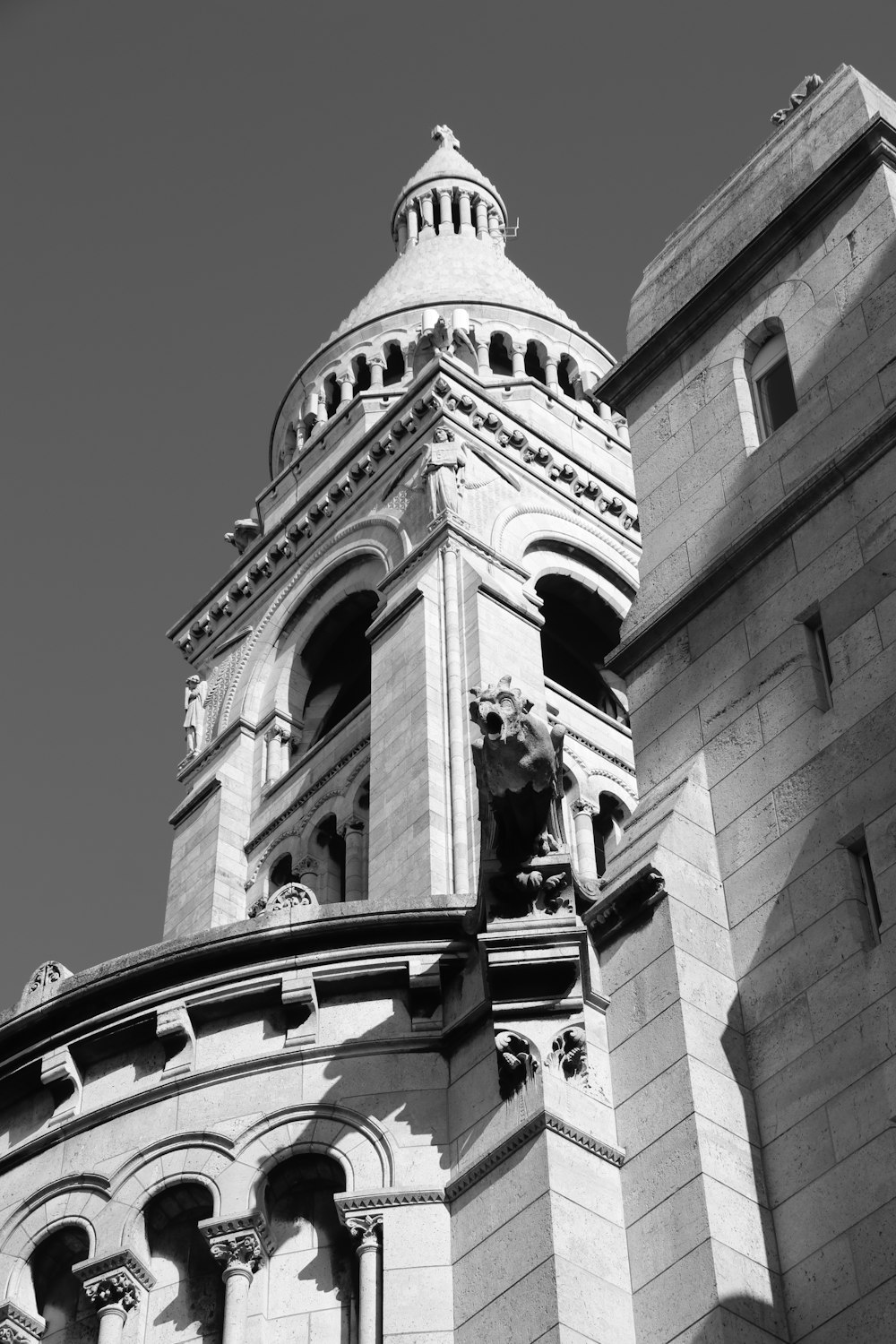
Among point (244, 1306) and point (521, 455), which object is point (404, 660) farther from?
Answer: point (244, 1306)

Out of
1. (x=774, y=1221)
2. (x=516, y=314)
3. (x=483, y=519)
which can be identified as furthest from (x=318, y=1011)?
(x=516, y=314)

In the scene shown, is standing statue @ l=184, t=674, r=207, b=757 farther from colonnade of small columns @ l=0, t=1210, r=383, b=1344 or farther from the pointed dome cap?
colonnade of small columns @ l=0, t=1210, r=383, b=1344

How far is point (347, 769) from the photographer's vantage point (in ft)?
166

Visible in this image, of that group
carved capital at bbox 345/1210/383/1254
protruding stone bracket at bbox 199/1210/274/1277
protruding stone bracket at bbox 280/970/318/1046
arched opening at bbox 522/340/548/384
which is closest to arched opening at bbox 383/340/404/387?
arched opening at bbox 522/340/548/384

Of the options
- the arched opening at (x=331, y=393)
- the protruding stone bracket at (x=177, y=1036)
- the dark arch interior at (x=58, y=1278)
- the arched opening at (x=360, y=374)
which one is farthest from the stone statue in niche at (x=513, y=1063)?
the arched opening at (x=331, y=393)

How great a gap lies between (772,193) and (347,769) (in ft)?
72.6

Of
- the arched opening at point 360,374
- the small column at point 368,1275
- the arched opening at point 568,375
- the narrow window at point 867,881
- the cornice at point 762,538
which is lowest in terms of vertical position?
the small column at point 368,1275

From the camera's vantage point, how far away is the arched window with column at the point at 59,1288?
993 inches

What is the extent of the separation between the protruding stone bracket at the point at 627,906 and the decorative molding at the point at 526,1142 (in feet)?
7.96

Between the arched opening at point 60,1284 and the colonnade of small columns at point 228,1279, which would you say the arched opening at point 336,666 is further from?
the colonnade of small columns at point 228,1279

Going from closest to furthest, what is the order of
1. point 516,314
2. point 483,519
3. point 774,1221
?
point 774,1221 → point 483,519 → point 516,314

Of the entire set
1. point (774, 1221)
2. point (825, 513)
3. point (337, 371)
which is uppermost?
point (337, 371)

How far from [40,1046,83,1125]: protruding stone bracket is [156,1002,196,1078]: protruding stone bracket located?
1.10 meters

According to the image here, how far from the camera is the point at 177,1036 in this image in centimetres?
2644
